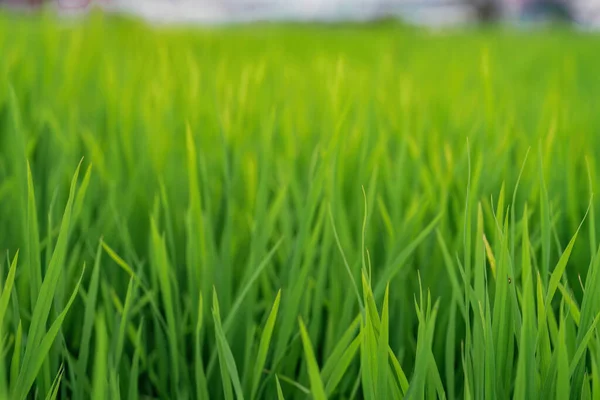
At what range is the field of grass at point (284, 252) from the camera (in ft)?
1.28

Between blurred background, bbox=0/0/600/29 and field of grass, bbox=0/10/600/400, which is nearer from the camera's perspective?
field of grass, bbox=0/10/600/400

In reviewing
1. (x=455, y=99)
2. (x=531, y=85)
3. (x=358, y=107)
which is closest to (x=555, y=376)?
(x=358, y=107)

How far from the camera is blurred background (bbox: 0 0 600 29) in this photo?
4017mm

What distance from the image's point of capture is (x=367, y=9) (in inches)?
961

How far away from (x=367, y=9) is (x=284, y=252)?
82.3 ft

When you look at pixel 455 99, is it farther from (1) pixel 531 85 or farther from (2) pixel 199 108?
(1) pixel 531 85

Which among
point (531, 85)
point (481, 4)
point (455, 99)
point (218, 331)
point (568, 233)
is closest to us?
point (218, 331)

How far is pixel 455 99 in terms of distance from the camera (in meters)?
1.14

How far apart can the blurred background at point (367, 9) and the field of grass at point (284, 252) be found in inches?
31.5

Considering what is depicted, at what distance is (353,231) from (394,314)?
0.43 feet

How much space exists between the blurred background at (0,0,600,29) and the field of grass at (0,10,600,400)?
799 mm

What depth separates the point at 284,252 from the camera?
582 millimetres

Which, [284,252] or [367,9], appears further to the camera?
[367,9]

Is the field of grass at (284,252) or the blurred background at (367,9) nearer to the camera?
the field of grass at (284,252)
